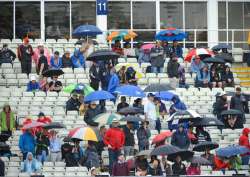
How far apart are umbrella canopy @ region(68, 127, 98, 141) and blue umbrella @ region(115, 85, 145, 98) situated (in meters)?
3.05

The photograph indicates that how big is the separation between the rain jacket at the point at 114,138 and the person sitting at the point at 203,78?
24.5ft

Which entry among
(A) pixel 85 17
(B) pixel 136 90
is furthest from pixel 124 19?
(B) pixel 136 90

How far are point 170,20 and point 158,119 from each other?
13.7 m

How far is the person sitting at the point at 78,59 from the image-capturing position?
47406mm

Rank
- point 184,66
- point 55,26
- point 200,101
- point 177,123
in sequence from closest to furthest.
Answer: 1. point 177,123
2. point 200,101
3. point 184,66
4. point 55,26

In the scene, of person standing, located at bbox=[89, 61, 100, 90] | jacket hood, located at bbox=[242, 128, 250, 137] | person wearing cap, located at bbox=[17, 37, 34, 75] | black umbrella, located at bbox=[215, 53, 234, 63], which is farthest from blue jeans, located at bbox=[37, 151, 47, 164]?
black umbrella, located at bbox=[215, 53, 234, 63]

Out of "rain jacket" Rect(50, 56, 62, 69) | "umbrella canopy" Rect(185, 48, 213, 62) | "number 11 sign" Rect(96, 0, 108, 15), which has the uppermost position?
"number 11 sign" Rect(96, 0, 108, 15)

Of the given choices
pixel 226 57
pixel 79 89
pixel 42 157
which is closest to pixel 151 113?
pixel 79 89

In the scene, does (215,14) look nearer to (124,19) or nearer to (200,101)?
(124,19)

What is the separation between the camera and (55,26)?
5444cm

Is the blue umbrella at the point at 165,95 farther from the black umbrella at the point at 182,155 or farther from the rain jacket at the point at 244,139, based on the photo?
the black umbrella at the point at 182,155

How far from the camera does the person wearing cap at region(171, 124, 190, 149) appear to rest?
131 feet

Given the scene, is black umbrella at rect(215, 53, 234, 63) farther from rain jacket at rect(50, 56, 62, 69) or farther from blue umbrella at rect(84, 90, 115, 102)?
blue umbrella at rect(84, 90, 115, 102)

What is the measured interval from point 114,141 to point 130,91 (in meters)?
3.50
